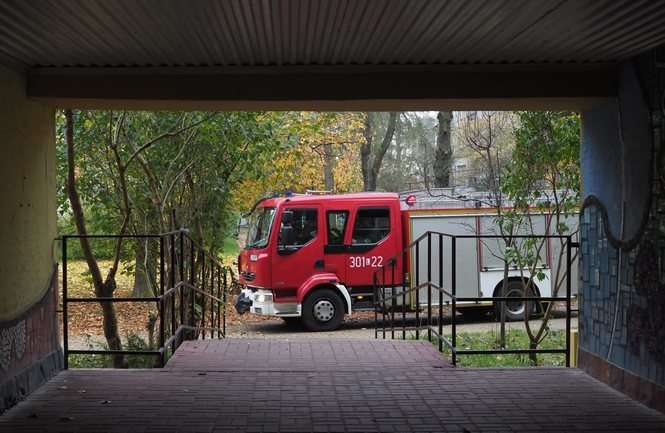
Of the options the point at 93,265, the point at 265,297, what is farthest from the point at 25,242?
the point at 265,297

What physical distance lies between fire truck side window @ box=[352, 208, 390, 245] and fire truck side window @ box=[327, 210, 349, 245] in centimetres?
25

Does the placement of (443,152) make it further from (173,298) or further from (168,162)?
(173,298)

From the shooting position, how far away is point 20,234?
6.66m

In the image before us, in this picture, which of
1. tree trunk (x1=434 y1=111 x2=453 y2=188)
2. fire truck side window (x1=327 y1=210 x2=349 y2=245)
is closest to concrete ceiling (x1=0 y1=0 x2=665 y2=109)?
fire truck side window (x1=327 y1=210 x2=349 y2=245)

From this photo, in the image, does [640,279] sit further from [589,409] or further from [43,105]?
[43,105]

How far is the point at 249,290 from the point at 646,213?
10.3 metres

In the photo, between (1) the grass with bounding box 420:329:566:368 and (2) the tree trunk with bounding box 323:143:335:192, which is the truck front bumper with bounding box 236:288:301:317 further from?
(2) the tree trunk with bounding box 323:143:335:192

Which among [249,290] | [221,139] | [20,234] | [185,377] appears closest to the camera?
[20,234]

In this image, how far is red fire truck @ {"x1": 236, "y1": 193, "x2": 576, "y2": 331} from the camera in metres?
15.2

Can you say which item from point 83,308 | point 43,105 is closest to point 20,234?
point 43,105

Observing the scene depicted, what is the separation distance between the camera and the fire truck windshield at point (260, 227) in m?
15.4

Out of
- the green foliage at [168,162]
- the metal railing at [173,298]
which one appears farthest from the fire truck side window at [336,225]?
the metal railing at [173,298]

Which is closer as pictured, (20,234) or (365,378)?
(20,234)

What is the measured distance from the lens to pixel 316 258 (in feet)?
49.9
